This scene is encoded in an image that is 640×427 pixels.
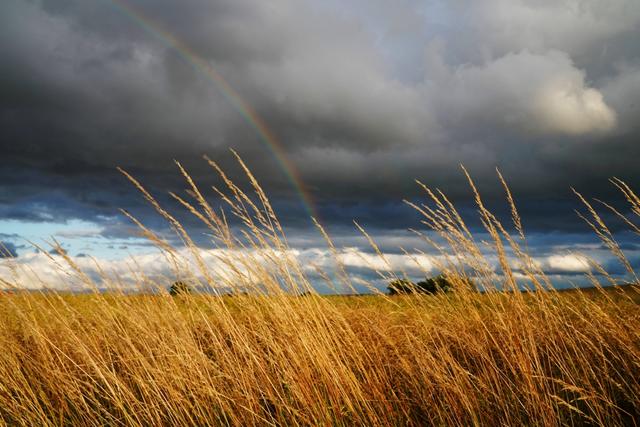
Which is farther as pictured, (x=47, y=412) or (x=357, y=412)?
(x=47, y=412)

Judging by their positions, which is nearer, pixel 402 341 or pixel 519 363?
pixel 519 363

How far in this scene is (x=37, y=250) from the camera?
4.50 m

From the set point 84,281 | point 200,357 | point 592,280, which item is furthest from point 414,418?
point 84,281

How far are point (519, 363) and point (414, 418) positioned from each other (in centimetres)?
87

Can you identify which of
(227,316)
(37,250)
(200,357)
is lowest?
(200,357)

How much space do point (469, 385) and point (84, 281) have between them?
376cm

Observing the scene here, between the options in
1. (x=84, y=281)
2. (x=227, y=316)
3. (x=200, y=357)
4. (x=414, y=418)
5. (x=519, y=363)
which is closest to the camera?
(x=519, y=363)

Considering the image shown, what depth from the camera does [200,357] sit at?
3592 millimetres

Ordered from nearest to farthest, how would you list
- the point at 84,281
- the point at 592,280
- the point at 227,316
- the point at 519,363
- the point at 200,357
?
1. the point at 519,363
2. the point at 200,357
3. the point at 227,316
4. the point at 592,280
5. the point at 84,281

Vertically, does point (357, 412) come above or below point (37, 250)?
below

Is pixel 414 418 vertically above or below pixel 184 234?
below

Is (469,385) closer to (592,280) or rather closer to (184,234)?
(592,280)

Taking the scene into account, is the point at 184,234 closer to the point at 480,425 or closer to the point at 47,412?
Answer: the point at 47,412

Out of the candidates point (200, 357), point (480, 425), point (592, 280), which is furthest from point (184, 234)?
point (592, 280)
